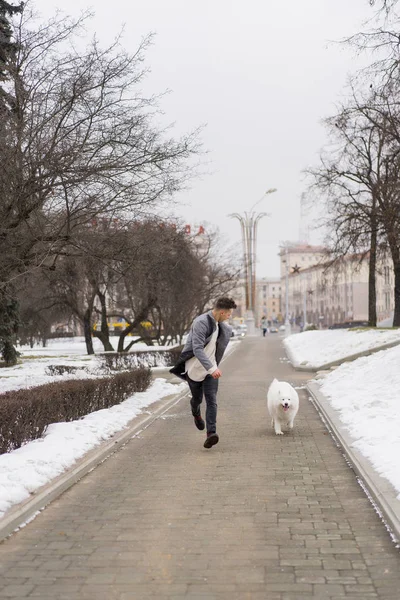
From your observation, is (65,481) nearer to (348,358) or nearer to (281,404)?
(281,404)

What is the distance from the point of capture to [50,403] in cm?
1059

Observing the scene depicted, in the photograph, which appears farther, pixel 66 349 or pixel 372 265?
pixel 66 349

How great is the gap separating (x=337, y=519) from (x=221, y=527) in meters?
1.00

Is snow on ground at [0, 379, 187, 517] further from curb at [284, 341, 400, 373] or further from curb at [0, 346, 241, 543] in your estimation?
curb at [284, 341, 400, 373]

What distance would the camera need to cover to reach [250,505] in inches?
263

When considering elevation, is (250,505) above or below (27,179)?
below

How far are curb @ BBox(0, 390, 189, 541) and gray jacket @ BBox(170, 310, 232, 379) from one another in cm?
141

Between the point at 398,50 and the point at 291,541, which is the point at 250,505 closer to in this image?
the point at 291,541

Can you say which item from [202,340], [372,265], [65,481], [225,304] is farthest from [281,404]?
[372,265]

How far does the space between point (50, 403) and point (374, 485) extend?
5220 mm

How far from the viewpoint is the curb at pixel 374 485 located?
5.87m

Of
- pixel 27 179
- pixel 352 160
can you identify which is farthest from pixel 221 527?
pixel 352 160

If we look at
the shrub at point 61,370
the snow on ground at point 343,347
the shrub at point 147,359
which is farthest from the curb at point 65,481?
the snow on ground at point 343,347

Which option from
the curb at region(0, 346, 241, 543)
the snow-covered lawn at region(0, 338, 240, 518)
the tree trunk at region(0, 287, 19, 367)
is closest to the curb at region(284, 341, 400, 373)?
the snow-covered lawn at region(0, 338, 240, 518)
